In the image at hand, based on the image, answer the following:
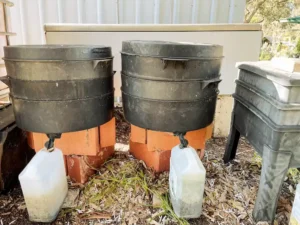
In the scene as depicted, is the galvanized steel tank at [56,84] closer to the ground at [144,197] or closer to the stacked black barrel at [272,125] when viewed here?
the ground at [144,197]

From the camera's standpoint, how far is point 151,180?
1.91 meters

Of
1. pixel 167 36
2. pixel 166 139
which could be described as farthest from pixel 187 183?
pixel 167 36

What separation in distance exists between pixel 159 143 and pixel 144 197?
42 cm

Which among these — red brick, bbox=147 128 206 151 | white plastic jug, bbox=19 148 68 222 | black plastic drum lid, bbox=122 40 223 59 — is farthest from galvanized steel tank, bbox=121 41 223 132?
white plastic jug, bbox=19 148 68 222

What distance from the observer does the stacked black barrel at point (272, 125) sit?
1.27 m

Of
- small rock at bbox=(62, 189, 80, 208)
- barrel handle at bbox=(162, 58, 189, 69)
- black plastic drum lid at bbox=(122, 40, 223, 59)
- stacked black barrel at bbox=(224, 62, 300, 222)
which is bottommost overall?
small rock at bbox=(62, 189, 80, 208)

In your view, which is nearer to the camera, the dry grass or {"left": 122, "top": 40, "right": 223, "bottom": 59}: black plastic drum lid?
{"left": 122, "top": 40, "right": 223, "bottom": 59}: black plastic drum lid

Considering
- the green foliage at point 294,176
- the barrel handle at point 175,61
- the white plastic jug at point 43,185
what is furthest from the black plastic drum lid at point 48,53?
the green foliage at point 294,176

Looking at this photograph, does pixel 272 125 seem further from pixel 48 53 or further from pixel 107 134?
pixel 48 53

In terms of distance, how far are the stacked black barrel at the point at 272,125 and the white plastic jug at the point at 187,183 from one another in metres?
0.38

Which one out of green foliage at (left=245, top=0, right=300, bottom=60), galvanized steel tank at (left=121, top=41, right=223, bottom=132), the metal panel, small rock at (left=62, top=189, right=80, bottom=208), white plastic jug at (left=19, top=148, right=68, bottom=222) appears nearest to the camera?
white plastic jug at (left=19, top=148, right=68, bottom=222)

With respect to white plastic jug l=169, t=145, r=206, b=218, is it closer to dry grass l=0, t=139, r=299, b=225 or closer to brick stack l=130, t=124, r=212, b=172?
dry grass l=0, t=139, r=299, b=225

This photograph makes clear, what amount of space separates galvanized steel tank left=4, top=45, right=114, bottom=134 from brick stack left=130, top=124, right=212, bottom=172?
452mm

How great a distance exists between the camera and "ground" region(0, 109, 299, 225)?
156 centimetres
